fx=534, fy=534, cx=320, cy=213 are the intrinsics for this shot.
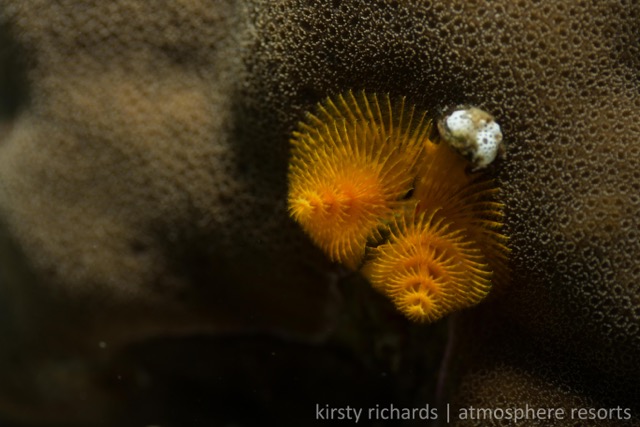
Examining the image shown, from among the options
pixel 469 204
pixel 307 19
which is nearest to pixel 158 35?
pixel 307 19

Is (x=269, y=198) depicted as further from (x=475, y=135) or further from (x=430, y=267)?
(x=475, y=135)

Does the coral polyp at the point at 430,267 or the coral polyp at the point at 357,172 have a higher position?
the coral polyp at the point at 357,172

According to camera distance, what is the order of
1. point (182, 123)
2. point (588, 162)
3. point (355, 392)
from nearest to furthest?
point (588, 162)
point (182, 123)
point (355, 392)

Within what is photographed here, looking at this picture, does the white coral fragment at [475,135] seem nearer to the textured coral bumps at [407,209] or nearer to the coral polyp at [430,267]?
the textured coral bumps at [407,209]

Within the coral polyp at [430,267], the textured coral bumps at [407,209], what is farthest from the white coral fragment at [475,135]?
the coral polyp at [430,267]

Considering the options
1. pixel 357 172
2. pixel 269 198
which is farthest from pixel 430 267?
pixel 269 198

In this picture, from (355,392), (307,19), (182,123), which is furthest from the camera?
(355,392)

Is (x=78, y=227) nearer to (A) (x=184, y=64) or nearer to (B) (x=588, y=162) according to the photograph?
(A) (x=184, y=64)
